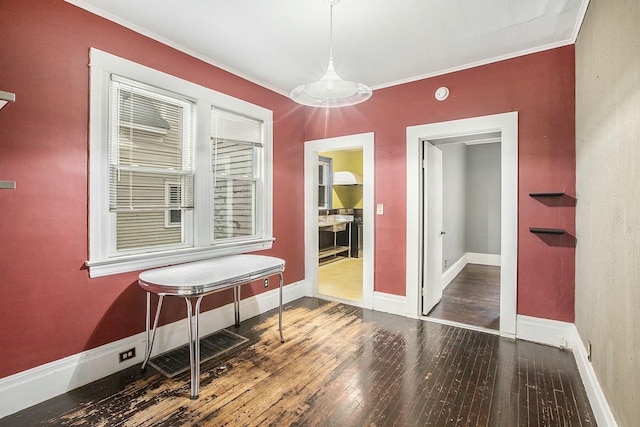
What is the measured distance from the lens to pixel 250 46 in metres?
2.83

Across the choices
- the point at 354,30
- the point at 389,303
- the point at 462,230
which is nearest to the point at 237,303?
the point at 389,303

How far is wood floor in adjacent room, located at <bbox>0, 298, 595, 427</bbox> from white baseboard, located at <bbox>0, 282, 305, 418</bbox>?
0.25 feet

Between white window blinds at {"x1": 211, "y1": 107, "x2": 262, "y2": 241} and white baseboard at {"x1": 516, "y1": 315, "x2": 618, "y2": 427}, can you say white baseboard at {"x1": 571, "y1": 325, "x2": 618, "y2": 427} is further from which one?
white window blinds at {"x1": 211, "y1": 107, "x2": 262, "y2": 241}

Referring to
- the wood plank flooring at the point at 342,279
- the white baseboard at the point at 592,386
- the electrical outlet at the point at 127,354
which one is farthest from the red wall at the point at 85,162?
the wood plank flooring at the point at 342,279

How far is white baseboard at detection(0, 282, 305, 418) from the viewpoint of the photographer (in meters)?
1.96

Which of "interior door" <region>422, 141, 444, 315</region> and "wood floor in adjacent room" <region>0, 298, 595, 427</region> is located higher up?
"interior door" <region>422, 141, 444, 315</region>

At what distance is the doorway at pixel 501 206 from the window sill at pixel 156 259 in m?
1.85

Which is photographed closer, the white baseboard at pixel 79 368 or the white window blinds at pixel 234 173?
the white baseboard at pixel 79 368

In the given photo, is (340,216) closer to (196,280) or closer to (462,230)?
(462,230)

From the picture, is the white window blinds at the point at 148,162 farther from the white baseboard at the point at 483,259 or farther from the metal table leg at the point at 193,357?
the white baseboard at the point at 483,259

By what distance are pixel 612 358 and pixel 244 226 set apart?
126 inches

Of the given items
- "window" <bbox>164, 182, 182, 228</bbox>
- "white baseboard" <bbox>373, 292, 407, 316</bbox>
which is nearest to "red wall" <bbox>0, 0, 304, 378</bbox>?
"window" <bbox>164, 182, 182, 228</bbox>

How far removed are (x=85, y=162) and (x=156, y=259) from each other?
92cm

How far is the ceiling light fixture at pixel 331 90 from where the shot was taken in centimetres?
204
